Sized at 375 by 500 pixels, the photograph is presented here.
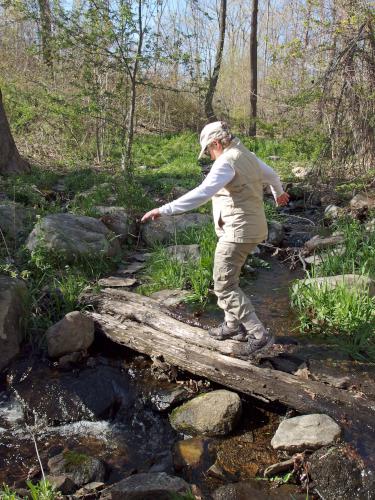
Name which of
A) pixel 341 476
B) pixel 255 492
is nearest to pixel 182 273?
pixel 255 492

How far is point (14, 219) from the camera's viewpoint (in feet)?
19.6

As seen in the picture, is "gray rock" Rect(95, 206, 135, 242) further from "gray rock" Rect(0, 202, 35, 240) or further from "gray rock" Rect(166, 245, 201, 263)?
"gray rock" Rect(0, 202, 35, 240)

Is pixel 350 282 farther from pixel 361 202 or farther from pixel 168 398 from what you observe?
pixel 361 202

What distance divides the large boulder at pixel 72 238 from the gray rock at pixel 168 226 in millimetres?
719

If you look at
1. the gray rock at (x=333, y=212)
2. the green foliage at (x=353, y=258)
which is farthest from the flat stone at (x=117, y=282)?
the gray rock at (x=333, y=212)

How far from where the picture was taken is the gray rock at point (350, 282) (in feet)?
14.7

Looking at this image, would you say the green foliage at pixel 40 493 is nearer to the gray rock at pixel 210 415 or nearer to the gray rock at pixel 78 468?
the gray rock at pixel 78 468

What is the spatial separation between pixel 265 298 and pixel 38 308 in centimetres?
240

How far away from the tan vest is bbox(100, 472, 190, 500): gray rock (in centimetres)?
167

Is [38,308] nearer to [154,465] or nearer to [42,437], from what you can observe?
[42,437]

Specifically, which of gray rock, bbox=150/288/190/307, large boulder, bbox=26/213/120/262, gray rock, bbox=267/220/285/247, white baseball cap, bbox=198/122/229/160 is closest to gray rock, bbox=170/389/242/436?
gray rock, bbox=150/288/190/307

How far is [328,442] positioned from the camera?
9.87 ft

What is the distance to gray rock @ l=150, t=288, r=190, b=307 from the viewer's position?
4.99 meters

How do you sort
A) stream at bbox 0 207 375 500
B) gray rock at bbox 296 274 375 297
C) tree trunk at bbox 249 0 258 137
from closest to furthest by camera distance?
1. stream at bbox 0 207 375 500
2. gray rock at bbox 296 274 375 297
3. tree trunk at bbox 249 0 258 137
